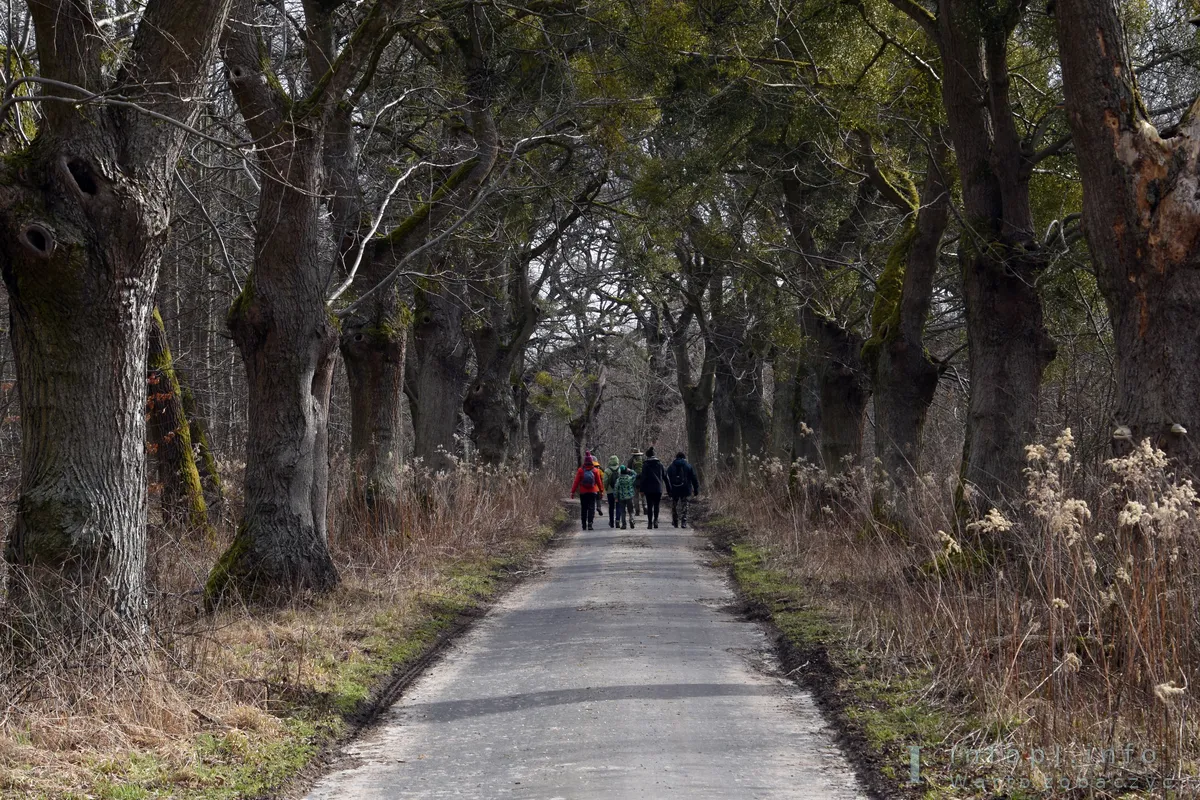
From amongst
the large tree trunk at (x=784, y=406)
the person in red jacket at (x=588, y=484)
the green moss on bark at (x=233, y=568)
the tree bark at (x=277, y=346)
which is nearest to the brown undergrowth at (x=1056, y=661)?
the tree bark at (x=277, y=346)

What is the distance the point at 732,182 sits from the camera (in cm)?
2173

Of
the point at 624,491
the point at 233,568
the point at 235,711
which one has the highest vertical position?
the point at 624,491

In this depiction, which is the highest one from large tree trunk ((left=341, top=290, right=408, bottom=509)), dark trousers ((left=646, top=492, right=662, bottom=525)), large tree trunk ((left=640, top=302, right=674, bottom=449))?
large tree trunk ((left=640, top=302, right=674, bottom=449))

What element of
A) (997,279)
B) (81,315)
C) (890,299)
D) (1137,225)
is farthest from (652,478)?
(81,315)

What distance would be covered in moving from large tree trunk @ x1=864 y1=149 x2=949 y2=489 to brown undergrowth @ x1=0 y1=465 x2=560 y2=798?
22.0 feet

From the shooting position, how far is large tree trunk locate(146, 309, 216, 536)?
15.5m

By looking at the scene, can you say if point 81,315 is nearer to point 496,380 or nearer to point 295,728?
point 295,728

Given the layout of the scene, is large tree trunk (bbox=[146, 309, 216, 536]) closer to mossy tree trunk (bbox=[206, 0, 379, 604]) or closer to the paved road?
mossy tree trunk (bbox=[206, 0, 379, 604])

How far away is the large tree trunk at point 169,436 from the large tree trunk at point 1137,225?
35.8ft

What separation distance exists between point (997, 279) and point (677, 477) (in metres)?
15.3

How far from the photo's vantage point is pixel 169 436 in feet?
52.1

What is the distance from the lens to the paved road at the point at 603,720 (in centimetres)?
623

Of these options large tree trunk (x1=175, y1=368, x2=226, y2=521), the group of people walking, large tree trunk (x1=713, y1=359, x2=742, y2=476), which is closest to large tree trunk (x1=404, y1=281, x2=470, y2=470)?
the group of people walking

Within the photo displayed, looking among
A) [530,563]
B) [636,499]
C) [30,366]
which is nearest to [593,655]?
[30,366]
